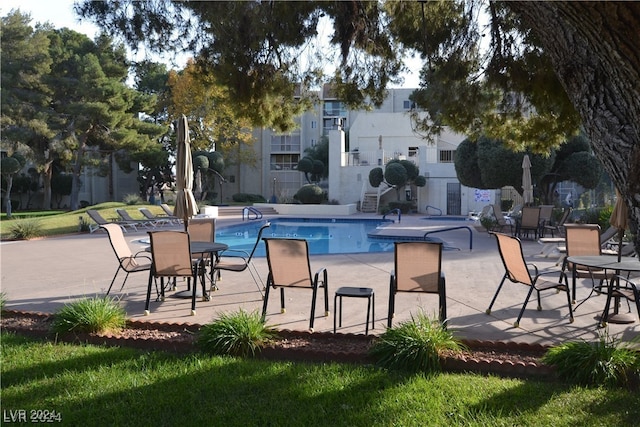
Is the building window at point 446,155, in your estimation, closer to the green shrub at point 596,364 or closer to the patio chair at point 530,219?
the patio chair at point 530,219

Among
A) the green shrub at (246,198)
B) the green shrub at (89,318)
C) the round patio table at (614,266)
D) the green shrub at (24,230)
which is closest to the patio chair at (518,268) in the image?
the round patio table at (614,266)

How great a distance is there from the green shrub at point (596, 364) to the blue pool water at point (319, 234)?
8812mm

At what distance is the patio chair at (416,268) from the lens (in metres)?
4.90

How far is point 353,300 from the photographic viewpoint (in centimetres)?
623

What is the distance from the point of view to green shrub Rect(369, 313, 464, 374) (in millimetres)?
3787

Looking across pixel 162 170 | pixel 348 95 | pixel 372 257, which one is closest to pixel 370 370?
pixel 348 95

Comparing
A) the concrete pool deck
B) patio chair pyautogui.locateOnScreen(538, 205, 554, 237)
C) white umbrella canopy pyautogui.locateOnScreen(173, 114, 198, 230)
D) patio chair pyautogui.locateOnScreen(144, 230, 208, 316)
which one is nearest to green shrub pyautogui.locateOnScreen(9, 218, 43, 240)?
the concrete pool deck

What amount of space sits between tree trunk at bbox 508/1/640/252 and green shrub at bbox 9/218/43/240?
49.8 ft

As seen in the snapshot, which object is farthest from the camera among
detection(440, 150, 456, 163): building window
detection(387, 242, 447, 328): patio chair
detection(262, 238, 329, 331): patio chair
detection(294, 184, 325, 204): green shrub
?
detection(294, 184, 325, 204): green shrub

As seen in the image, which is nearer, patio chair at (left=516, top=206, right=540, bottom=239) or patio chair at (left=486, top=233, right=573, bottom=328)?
patio chair at (left=486, top=233, right=573, bottom=328)

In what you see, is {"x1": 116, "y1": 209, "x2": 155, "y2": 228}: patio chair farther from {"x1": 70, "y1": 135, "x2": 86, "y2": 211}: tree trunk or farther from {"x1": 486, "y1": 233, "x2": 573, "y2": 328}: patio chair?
{"x1": 486, "y1": 233, "x2": 573, "y2": 328}: patio chair

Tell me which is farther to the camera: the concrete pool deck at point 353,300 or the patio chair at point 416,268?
the concrete pool deck at point 353,300

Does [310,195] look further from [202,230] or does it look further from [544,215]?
[202,230]

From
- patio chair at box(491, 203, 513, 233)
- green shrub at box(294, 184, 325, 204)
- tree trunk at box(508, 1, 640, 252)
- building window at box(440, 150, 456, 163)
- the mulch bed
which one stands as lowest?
the mulch bed
